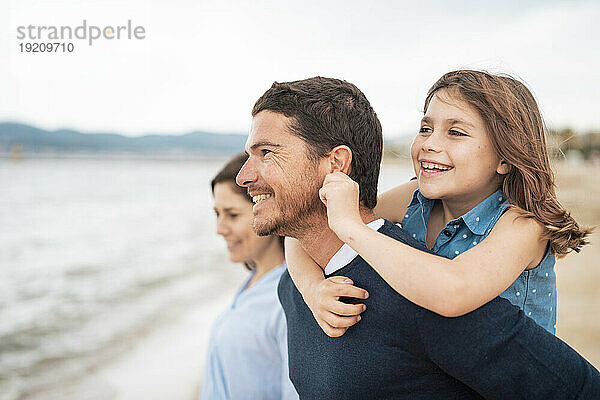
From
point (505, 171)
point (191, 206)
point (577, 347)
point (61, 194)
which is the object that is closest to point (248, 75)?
point (191, 206)

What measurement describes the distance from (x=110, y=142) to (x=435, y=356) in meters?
44.4

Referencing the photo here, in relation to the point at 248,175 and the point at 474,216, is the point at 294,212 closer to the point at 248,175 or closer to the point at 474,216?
the point at 248,175

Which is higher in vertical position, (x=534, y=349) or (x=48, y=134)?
(x=534, y=349)

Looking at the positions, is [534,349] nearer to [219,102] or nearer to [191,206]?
[191,206]

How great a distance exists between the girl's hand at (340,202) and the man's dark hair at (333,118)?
14 centimetres

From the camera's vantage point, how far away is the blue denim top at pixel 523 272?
1818mm

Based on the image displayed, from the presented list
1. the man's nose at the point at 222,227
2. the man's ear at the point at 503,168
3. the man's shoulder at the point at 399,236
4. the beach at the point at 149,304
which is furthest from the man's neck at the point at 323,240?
the man's nose at the point at 222,227

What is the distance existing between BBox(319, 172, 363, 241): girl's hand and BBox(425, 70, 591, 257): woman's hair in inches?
17.5

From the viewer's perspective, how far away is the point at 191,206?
2944 cm

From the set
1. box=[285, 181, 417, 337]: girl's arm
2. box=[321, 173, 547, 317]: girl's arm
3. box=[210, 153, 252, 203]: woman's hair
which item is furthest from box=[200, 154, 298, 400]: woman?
box=[321, 173, 547, 317]: girl's arm

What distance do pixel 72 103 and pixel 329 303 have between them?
43.4m

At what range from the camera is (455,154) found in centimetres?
183

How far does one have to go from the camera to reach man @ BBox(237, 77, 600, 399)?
1.51m

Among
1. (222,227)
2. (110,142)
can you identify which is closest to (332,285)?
(222,227)
